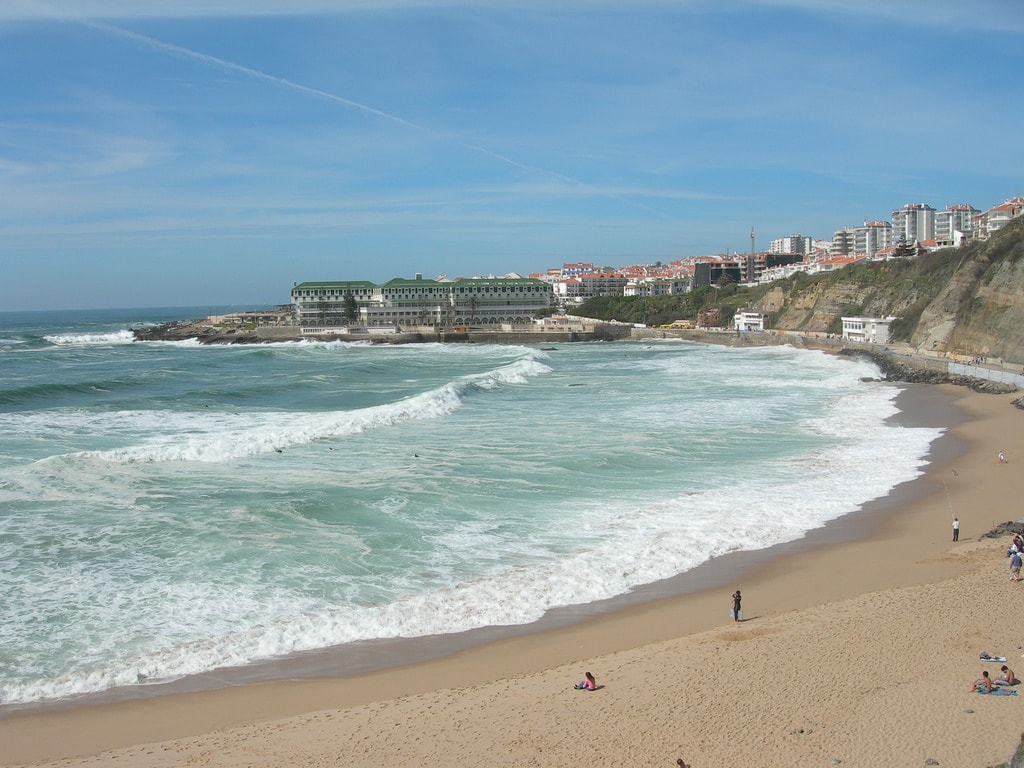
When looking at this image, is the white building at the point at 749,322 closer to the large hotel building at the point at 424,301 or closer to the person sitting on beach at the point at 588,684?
the large hotel building at the point at 424,301

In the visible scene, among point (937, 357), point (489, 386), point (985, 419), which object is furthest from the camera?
point (937, 357)

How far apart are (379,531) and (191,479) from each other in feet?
18.1

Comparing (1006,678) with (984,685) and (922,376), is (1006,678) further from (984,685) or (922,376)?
(922,376)

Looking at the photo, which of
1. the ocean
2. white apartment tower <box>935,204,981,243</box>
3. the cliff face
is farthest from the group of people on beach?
white apartment tower <box>935,204,981,243</box>

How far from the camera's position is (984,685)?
7.57m

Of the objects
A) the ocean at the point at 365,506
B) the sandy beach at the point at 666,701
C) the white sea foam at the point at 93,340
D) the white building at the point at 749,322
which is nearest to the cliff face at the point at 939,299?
the white building at the point at 749,322

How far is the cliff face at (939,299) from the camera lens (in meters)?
37.2

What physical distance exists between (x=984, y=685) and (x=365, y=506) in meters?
9.89

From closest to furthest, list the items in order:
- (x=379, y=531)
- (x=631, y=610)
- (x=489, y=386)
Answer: (x=631, y=610)
(x=379, y=531)
(x=489, y=386)

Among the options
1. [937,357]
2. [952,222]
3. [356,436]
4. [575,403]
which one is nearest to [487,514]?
[356,436]

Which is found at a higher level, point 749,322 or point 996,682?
point 749,322

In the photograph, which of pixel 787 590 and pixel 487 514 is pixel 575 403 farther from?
pixel 787 590

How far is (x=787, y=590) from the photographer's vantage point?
1097 centimetres

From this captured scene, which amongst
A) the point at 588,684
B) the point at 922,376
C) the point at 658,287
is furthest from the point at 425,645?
the point at 658,287
